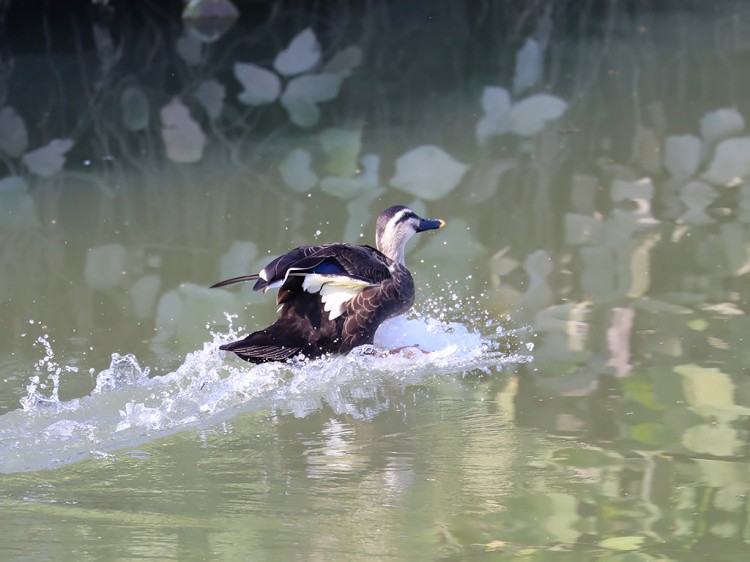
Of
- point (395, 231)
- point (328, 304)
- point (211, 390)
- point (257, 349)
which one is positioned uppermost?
point (395, 231)

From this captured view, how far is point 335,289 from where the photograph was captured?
17.6 ft

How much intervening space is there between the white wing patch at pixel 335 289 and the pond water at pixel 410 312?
0.24 metres

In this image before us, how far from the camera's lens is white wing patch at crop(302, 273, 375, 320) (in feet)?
17.3

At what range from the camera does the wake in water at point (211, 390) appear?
14.8 ft

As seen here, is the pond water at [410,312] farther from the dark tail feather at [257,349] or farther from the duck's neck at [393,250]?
the duck's neck at [393,250]

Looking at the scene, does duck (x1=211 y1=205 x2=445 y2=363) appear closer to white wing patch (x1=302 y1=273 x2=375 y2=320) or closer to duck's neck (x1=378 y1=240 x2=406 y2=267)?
white wing patch (x1=302 y1=273 x2=375 y2=320)

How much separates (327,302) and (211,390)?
679mm

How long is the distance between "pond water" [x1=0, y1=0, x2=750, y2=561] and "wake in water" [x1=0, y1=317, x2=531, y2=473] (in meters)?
0.02

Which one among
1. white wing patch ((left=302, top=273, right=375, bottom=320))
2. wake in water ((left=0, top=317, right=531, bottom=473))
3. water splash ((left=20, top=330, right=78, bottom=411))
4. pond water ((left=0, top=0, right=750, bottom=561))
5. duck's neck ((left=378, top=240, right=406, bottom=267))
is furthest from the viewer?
duck's neck ((left=378, top=240, right=406, bottom=267))

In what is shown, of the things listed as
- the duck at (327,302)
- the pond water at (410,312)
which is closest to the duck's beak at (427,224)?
the pond water at (410,312)

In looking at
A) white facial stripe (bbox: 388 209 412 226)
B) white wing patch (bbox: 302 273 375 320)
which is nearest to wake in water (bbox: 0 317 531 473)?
white wing patch (bbox: 302 273 375 320)

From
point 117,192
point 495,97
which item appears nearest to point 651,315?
point 117,192

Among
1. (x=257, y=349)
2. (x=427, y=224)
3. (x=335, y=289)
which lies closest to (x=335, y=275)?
(x=335, y=289)

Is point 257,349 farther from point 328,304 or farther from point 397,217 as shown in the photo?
point 397,217
